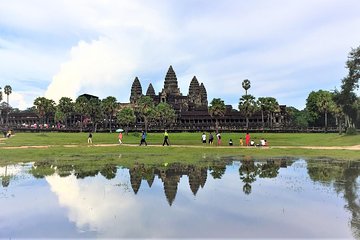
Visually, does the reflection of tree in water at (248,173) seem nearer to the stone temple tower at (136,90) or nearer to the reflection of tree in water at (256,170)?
the reflection of tree in water at (256,170)

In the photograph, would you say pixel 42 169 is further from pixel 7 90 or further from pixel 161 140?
pixel 7 90

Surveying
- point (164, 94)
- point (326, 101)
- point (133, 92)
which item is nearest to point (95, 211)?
point (326, 101)

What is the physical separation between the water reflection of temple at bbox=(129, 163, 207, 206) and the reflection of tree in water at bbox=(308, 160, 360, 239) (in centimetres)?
655

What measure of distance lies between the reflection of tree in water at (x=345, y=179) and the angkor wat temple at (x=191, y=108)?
10609 cm

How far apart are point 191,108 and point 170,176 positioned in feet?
502

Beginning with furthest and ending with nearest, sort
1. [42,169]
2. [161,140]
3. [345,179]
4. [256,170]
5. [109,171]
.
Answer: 1. [161,140]
2. [42,169]
3. [256,170]
4. [109,171]
5. [345,179]

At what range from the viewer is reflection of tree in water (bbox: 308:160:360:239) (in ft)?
40.8

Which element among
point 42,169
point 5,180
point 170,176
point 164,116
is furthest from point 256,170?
point 164,116

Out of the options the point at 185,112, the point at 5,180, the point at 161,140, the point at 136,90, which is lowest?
the point at 5,180

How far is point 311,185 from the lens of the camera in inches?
719

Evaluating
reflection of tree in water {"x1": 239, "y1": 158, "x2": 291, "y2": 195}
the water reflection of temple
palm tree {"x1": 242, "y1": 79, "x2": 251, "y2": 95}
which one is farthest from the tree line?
the water reflection of temple

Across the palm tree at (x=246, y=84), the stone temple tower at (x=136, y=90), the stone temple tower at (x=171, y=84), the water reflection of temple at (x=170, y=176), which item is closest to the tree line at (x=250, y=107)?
the palm tree at (x=246, y=84)

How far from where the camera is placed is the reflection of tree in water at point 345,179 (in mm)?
12427

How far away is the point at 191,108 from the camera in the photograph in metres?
174
